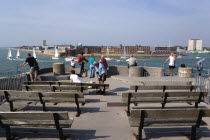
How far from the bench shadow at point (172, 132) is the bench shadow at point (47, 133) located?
3.77 ft

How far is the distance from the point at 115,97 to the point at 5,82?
4311mm

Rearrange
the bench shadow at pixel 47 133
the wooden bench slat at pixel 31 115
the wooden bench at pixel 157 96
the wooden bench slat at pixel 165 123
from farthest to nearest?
1. the wooden bench at pixel 157 96
2. the bench shadow at pixel 47 133
3. the wooden bench slat at pixel 165 123
4. the wooden bench slat at pixel 31 115

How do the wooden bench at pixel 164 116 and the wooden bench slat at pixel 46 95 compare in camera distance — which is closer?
the wooden bench at pixel 164 116

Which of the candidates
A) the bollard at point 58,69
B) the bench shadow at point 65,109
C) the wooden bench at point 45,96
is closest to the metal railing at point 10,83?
the bench shadow at point 65,109

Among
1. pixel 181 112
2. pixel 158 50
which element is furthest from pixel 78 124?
pixel 158 50

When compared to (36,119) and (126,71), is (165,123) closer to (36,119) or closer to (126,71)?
(36,119)

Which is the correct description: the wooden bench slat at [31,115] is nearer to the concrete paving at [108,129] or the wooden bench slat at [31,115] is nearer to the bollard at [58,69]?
the concrete paving at [108,129]

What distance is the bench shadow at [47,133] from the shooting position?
16.2 ft

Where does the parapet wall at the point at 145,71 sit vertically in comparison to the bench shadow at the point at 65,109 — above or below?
above

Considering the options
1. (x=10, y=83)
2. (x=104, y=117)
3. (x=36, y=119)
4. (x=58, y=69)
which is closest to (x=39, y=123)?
(x=36, y=119)

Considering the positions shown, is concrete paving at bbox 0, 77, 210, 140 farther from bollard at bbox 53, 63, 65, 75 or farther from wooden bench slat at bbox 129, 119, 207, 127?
bollard at bbox 53, 63, 65, 75

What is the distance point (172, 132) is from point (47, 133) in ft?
9.52

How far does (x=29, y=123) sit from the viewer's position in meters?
4.49

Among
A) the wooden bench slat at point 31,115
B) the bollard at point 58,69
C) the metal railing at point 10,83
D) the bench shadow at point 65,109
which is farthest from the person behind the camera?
the bollard at point 58,69
